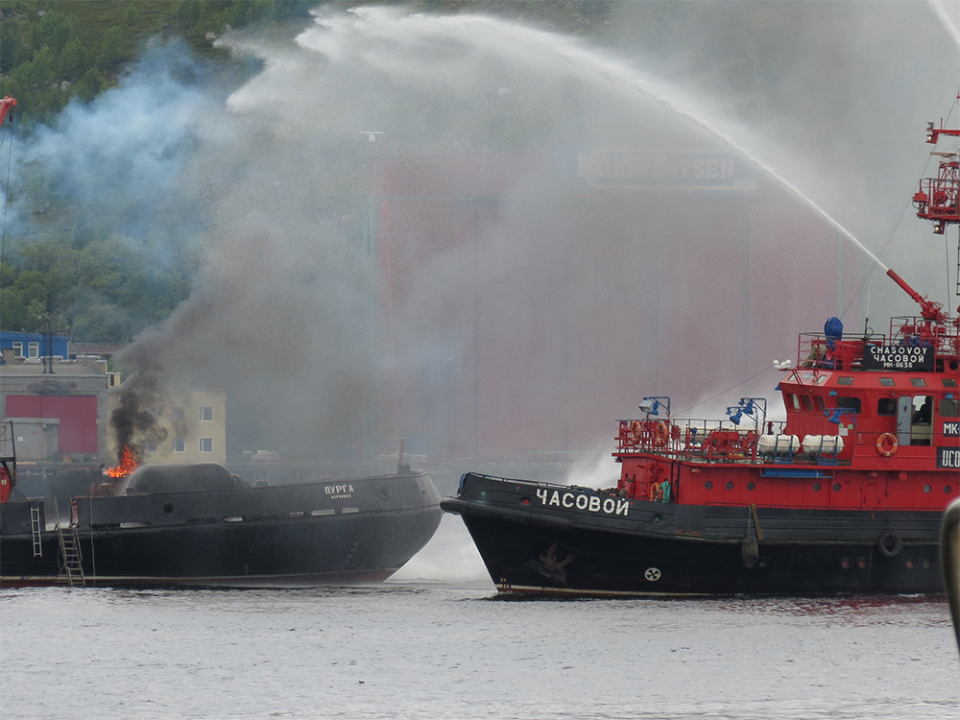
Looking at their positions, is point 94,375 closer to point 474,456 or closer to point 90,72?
point 474,456

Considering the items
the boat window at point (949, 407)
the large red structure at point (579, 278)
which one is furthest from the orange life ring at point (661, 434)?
the large red structure at point (579, 278)

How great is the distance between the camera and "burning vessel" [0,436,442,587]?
33.5 m

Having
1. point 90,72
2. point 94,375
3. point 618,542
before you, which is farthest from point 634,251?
point 90,72

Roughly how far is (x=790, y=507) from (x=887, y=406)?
2.91 metres

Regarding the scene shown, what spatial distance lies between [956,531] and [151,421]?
31628mm

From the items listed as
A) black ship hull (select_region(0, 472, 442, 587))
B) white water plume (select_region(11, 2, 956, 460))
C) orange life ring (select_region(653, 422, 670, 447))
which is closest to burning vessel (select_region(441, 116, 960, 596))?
orange life ring (select_region(653, 422, 670, 447))

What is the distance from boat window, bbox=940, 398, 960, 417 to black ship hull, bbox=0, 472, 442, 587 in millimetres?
13412

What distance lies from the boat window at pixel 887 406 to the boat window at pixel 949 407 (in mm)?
929

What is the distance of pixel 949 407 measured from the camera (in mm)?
30875

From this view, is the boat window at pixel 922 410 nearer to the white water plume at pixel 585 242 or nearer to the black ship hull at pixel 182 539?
the black ship hull at pixel 182 539

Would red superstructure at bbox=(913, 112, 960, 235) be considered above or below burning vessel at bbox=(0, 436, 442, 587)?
above

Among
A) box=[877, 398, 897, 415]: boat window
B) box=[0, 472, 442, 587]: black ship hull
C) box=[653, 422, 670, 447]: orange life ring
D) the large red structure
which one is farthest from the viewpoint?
the large red structure

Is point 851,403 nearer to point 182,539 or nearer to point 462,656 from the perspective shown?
point 462,656

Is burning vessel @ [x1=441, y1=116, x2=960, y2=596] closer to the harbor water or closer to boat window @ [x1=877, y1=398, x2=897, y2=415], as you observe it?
boat window @ [x1=877, y1=398, x2=897, y2=415]
